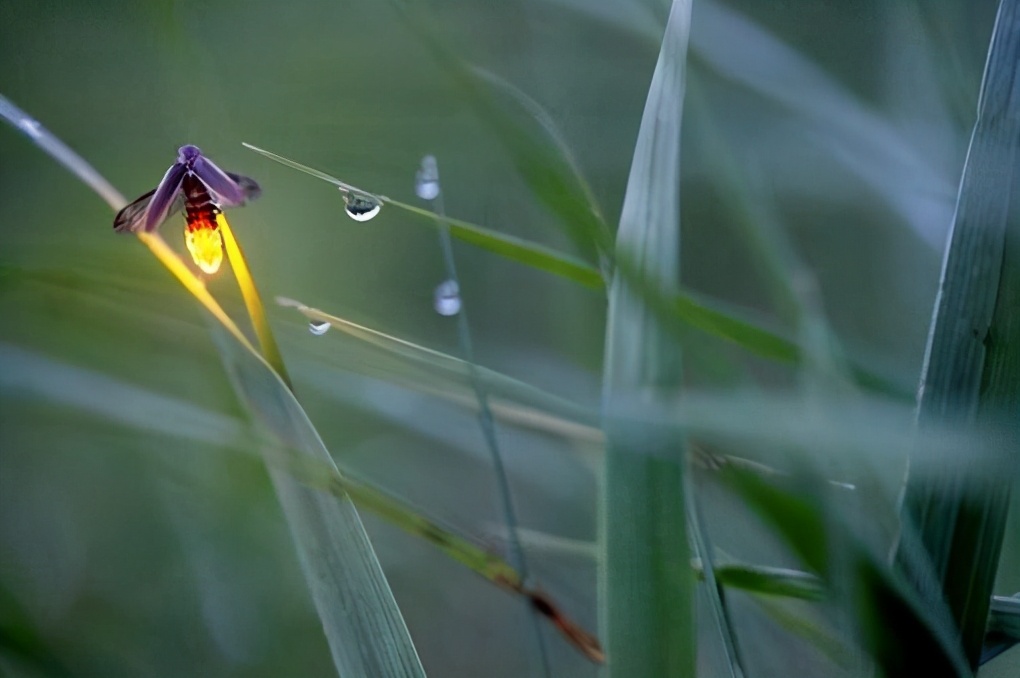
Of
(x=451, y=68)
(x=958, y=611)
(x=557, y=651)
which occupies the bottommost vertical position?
(x=557, y=651)

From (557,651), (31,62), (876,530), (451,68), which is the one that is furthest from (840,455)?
(31,62)

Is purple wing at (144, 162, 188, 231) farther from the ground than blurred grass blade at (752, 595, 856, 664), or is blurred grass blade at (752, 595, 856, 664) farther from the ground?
purple wing at (144, 162, 188, 231)

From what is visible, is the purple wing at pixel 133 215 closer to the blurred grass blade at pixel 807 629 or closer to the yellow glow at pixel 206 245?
the yellow glow at pixel 206 245

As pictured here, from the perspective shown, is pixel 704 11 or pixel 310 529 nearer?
pixel 310 529

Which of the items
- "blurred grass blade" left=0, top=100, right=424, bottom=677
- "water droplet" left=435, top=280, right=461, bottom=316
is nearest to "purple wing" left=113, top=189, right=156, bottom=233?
"blurred grass blade" left=0, top=100, right=424, bottom=677

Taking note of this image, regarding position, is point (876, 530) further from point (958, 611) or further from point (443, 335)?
point (443, 335)

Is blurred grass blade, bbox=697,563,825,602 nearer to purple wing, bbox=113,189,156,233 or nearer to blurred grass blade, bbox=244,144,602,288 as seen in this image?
blurred grass blade, bbox=244,144,602,288

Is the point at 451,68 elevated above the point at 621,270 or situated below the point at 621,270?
above

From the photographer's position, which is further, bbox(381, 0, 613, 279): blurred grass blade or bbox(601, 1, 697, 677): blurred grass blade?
bbox(381, 0, 613, 279): blurred grass blade
